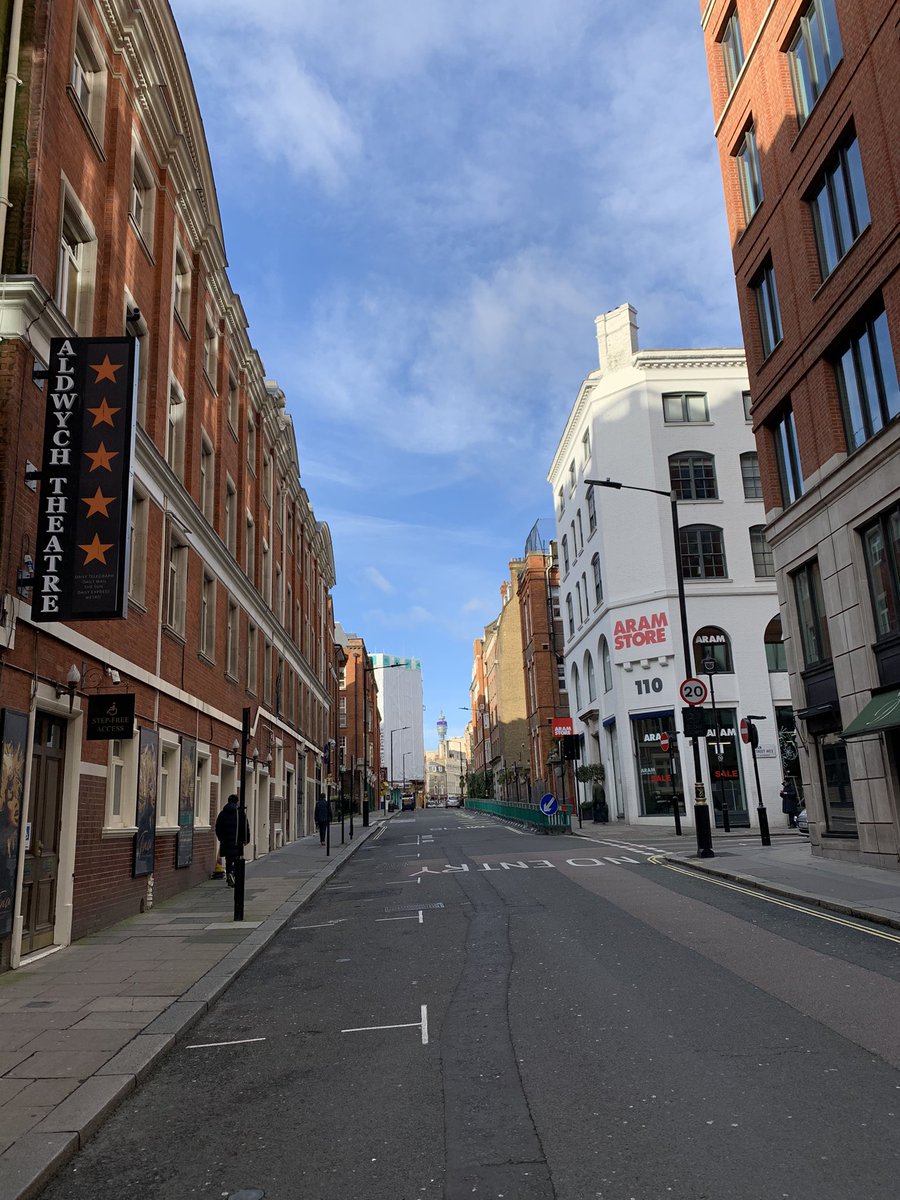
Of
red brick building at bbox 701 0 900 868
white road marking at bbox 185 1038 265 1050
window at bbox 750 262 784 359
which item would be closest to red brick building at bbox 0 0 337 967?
white road marking at bbox 185 1038 265 1050

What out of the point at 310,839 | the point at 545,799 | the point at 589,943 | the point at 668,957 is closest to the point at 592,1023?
the point at 668,957

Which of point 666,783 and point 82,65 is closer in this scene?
point 82,65

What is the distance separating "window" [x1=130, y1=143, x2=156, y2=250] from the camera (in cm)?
1645

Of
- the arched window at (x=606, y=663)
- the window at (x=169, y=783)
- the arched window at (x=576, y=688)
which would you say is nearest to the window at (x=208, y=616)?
the window at (x=169, y=783)

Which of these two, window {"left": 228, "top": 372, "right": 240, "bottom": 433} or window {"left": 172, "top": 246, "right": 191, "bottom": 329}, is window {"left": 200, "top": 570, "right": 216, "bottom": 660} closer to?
window {"left": 172, "top": 246, "right": 191, "bottom": 329}

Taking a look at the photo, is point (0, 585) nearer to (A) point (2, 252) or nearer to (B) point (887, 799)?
(A) point (2, 252)

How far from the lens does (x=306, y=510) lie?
4147 centimetres

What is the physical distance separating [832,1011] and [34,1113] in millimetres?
5639

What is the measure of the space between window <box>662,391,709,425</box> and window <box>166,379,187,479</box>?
26177 millimetres

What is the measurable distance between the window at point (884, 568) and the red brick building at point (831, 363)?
4 cm

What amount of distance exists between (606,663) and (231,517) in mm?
22925

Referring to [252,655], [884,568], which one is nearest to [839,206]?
[884,568]

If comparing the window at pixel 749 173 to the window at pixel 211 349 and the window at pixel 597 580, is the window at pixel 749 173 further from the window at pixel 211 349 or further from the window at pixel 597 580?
the window at pixel 597 580

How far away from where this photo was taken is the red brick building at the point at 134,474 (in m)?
10.7
